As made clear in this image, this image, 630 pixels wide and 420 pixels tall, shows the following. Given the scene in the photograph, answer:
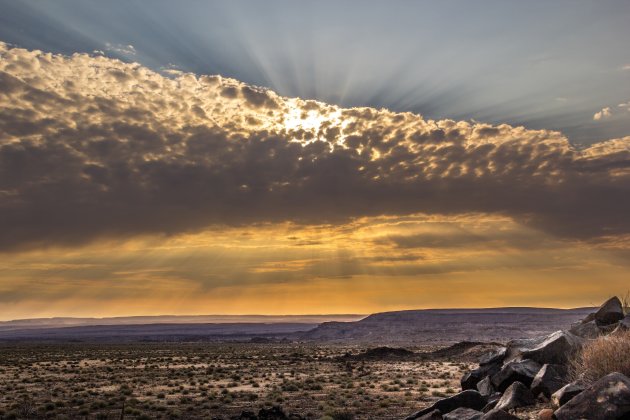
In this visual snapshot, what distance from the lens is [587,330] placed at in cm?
2227

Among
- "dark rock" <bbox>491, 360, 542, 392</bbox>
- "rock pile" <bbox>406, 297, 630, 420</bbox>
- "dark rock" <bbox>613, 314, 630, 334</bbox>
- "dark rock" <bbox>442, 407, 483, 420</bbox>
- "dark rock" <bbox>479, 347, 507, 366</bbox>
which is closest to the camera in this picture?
"rock pile" <bbox>406, 297, 630, 420</bbox>

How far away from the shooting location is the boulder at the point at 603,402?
12.4m

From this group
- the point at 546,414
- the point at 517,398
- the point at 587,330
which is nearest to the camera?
the point at 546,414

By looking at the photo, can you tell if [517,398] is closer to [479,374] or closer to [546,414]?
[546,414]

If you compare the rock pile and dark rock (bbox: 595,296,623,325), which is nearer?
the rock pile

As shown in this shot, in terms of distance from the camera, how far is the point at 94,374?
173 feet

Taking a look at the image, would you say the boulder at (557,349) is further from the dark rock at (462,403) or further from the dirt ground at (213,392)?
the dirt ground at (213,392)

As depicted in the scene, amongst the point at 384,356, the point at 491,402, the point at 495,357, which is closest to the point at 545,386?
the point at 491,402

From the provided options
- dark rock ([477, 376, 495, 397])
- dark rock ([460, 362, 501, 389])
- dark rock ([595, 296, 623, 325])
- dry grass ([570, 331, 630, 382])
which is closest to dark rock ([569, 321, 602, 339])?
dark rock ([595, 296, 623, 325])

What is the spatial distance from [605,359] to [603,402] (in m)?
3.11

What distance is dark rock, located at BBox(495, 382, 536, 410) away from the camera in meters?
16.6

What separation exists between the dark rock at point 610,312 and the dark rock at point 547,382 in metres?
6.43

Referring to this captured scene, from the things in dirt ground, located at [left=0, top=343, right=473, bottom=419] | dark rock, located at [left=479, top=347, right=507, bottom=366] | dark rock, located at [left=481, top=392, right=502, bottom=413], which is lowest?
dirt ground, located at [left=0, top=343, right=473, bottom=419]

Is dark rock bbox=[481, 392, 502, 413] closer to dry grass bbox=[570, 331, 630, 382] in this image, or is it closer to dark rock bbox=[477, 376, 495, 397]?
dark rock bbox=[477, 376, 495, 397]
